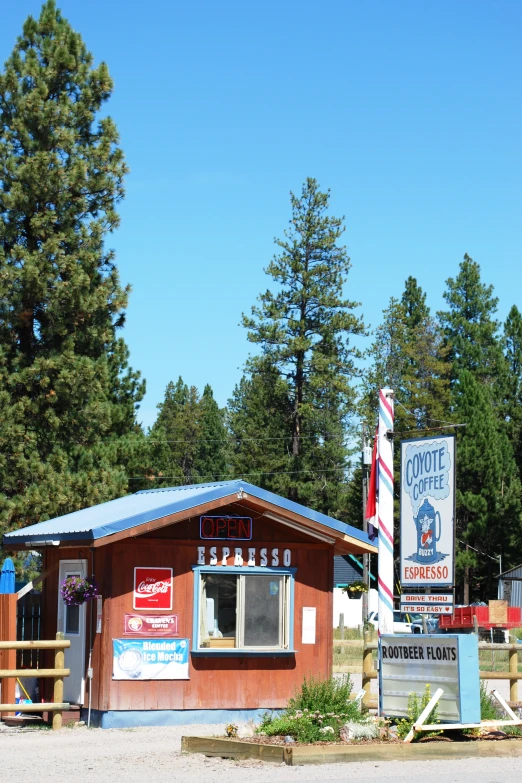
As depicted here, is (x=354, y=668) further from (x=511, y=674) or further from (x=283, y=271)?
(x=283, y=271)

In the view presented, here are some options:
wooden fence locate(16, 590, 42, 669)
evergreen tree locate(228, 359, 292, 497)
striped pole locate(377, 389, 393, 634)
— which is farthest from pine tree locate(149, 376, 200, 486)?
striped pole locate(377, 389, 393, 634)

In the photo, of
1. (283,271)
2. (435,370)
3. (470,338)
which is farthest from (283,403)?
(470,338)

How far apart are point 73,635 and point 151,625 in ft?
4.74

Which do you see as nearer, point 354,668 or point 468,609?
point 354,668

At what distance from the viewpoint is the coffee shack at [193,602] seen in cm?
1603

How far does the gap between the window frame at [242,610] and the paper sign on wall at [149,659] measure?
0.87 ft

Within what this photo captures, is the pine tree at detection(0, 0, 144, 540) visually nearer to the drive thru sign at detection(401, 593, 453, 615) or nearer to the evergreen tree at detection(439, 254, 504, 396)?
the drive thru sign at detection(401, 593, 453, 615)

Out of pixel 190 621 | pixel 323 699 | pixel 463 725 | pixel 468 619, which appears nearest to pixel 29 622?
pixel 190 621

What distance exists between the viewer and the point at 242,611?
662 inches

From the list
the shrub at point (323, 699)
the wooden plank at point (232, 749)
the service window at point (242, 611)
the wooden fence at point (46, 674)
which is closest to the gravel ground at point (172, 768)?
the wooden plank at point (232, 749)

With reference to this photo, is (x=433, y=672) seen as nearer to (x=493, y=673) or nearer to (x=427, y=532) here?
(x=427, y=532)

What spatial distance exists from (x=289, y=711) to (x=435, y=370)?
5783 centimetres

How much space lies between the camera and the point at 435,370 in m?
69.6

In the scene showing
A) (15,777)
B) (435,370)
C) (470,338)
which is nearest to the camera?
(15,777)
